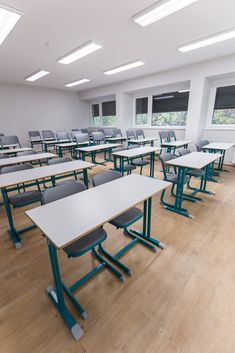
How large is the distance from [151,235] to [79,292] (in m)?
1.01

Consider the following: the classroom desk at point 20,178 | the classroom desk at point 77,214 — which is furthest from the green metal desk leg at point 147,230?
the classroom desk at point 20,178

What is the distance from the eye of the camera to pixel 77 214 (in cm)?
118

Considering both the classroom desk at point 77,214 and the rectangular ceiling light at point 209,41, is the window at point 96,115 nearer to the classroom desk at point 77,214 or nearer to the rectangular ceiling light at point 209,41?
the rectangular ceiling light at point 209,41

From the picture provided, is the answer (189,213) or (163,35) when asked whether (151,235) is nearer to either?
(189,213)

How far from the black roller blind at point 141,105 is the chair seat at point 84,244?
6.28 m

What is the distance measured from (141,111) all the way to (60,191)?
6255mm

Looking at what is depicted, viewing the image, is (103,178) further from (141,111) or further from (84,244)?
(141,111)

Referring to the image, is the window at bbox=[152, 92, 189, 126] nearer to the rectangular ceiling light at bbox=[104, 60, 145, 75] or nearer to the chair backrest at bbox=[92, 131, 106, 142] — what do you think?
the rectangular ceiling light at bbox=[104, 60, 145, 75]

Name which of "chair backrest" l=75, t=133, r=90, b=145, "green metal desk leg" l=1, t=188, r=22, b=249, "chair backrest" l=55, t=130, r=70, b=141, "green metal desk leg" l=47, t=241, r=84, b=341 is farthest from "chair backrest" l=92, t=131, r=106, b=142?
"green metal desk leg" l=47, t=241, r=84, b=341

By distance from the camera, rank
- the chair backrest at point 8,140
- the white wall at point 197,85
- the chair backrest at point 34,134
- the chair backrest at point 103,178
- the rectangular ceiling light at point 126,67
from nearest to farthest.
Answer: the chair backrest at point 103,178 < the white wall at point 197,85 < the rectangular ceiling light at point 126,67 < the chair backrest at point 8,140 < the chair backrest at point 34,134

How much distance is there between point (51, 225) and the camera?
1067 millimetres

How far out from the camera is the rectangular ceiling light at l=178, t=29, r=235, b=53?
10.1 feet

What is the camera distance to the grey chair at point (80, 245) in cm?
126

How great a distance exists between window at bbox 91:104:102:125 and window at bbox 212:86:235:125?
540cm
